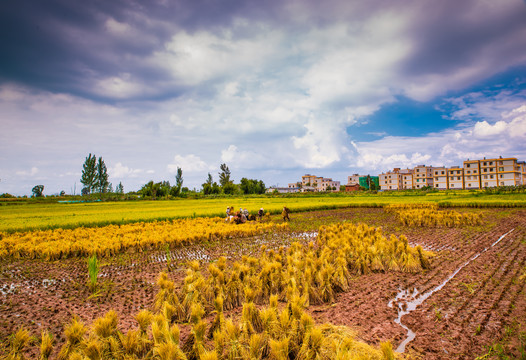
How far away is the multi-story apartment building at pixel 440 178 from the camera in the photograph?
Result: 85250 millimetres

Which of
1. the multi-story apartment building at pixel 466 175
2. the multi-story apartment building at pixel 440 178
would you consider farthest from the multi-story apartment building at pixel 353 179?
the multi-story apartment building at pixel 440 178

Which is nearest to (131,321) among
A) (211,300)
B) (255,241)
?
(211,300)

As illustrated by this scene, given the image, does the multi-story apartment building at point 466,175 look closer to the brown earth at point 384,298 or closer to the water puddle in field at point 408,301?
the brown earth at point 384,298

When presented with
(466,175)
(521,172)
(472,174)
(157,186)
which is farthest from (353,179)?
(157,186)

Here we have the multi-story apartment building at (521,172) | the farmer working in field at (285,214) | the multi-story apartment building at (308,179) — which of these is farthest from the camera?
the multi-story apartment building at (308,179)

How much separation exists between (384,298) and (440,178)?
98902 mm

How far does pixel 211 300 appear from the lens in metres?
5.94

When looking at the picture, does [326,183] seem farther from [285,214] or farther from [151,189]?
[285,214]

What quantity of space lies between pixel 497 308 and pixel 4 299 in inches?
449

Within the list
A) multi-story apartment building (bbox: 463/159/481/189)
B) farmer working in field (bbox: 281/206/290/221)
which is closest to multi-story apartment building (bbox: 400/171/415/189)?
multi-story apartment building (bbox: 463/159/481/189)

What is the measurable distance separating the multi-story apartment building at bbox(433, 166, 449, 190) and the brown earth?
292 ft

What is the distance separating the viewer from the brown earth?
4.37 metres

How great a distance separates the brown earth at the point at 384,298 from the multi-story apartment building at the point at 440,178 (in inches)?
3509

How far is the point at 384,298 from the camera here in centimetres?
591
